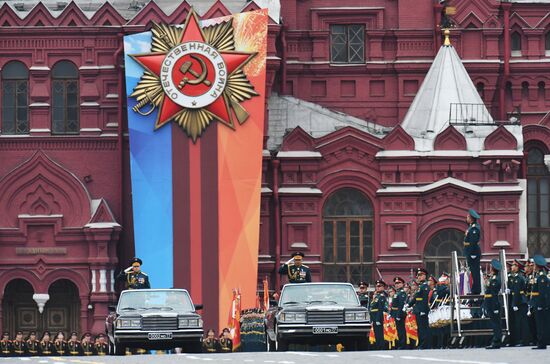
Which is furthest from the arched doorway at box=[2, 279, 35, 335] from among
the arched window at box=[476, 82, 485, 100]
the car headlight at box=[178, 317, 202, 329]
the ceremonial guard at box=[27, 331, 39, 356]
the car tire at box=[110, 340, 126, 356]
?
the car headlight at box=[178, 317, 202, 329]

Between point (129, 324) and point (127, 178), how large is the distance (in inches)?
877

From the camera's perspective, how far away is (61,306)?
58781 millimetres

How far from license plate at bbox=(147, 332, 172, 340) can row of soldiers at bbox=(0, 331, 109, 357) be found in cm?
1798

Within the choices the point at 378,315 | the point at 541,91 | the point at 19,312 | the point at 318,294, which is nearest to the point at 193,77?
the point at 19,312

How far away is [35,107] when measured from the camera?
59.1 m

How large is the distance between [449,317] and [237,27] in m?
19.2

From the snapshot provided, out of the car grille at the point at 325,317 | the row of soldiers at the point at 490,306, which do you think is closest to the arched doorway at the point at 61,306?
the row of soldiers at the point at 490,306

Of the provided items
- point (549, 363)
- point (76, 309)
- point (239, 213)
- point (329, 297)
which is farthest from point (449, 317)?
point (76, 309)

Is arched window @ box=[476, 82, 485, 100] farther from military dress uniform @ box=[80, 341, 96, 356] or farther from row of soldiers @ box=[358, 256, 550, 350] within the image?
row of soldiers @ box=[358, 256, 550, 350]

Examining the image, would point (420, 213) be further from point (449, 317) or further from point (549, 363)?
point (549, 363)

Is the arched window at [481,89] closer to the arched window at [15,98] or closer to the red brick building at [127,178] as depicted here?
the red brick building at [127,178]

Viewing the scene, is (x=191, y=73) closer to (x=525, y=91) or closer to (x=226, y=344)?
(x=226, y=344)

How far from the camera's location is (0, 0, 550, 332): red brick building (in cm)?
5822

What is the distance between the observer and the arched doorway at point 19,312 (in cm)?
5881
